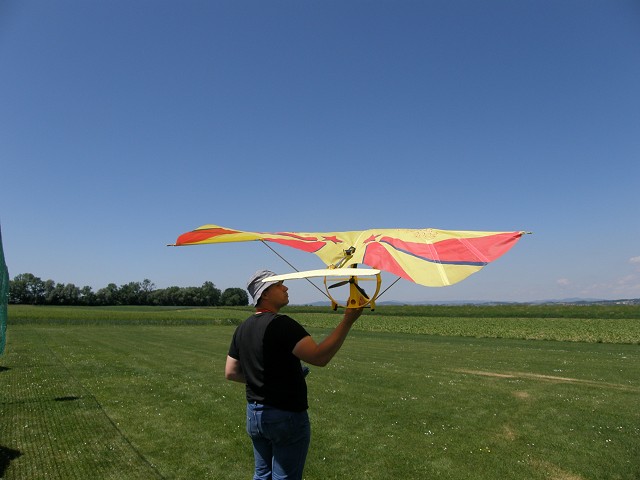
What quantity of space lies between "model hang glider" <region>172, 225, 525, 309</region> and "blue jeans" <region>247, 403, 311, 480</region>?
883 mm

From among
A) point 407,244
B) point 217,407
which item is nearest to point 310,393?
point 217,407

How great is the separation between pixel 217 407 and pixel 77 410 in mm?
2846

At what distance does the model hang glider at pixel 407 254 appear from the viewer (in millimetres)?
2680

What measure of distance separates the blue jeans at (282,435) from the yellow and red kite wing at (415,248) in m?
1.18

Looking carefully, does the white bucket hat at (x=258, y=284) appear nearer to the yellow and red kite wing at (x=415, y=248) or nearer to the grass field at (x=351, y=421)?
the yellow and red kite wing at (x=415, y=248)

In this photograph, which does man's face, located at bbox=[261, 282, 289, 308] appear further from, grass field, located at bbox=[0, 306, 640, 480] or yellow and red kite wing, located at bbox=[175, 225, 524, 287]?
grass field, located at bbox=[0, 306, 640, 480]

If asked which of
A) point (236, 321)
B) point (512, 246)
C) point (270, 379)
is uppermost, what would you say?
→ point (512, 246)

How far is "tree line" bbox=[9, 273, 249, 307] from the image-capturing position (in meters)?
113

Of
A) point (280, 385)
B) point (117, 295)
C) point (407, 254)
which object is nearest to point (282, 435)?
point (280, 385)

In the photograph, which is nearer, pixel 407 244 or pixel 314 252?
pixel 407 244

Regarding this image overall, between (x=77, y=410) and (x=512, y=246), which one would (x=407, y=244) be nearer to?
(x=512, y=246)

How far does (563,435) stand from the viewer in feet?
24.3

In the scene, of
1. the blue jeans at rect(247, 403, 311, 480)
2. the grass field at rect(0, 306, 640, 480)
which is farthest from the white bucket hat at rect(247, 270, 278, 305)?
the grass field at rect(0, 306, 640, 480)

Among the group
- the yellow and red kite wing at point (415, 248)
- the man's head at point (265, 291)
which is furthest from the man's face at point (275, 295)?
the yellow and red kite wing at point (415, 248)
